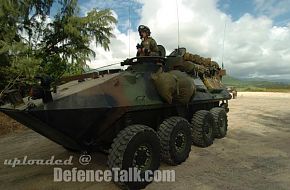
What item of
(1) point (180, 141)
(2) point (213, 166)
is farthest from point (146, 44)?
(2) point (213, 166)

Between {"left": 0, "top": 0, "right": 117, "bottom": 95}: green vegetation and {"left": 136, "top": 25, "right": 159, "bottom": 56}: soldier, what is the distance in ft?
22.6

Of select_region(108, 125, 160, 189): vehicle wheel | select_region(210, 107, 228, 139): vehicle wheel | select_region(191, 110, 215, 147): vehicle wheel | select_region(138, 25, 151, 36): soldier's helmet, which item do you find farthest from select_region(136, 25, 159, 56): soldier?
select_region(210, 107, 228, 139): vehicle wheel

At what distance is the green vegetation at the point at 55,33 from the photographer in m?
12.8

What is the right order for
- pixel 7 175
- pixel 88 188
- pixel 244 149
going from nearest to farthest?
pixel 88 188, pixel 7 175, pixel 244 149

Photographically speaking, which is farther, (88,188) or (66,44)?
(66,44)

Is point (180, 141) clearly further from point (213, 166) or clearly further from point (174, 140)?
point (213, 166)

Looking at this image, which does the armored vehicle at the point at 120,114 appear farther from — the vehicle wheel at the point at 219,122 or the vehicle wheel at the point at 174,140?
the vehicle wheel at the point at 219,122

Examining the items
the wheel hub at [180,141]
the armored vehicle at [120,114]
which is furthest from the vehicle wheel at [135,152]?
the wheel hub at [180,141]

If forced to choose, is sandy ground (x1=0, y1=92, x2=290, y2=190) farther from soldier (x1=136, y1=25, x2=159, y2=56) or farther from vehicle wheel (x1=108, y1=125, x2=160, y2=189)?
soldier (x1=136, y1=25, x2=159, y2=56)

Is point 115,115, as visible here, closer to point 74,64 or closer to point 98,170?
point 98,170

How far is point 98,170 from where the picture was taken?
5.79 metres

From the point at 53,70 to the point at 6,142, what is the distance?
7.02 metres

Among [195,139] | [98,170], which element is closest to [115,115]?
[98,170]

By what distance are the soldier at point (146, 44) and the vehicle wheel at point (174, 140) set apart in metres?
1.61
